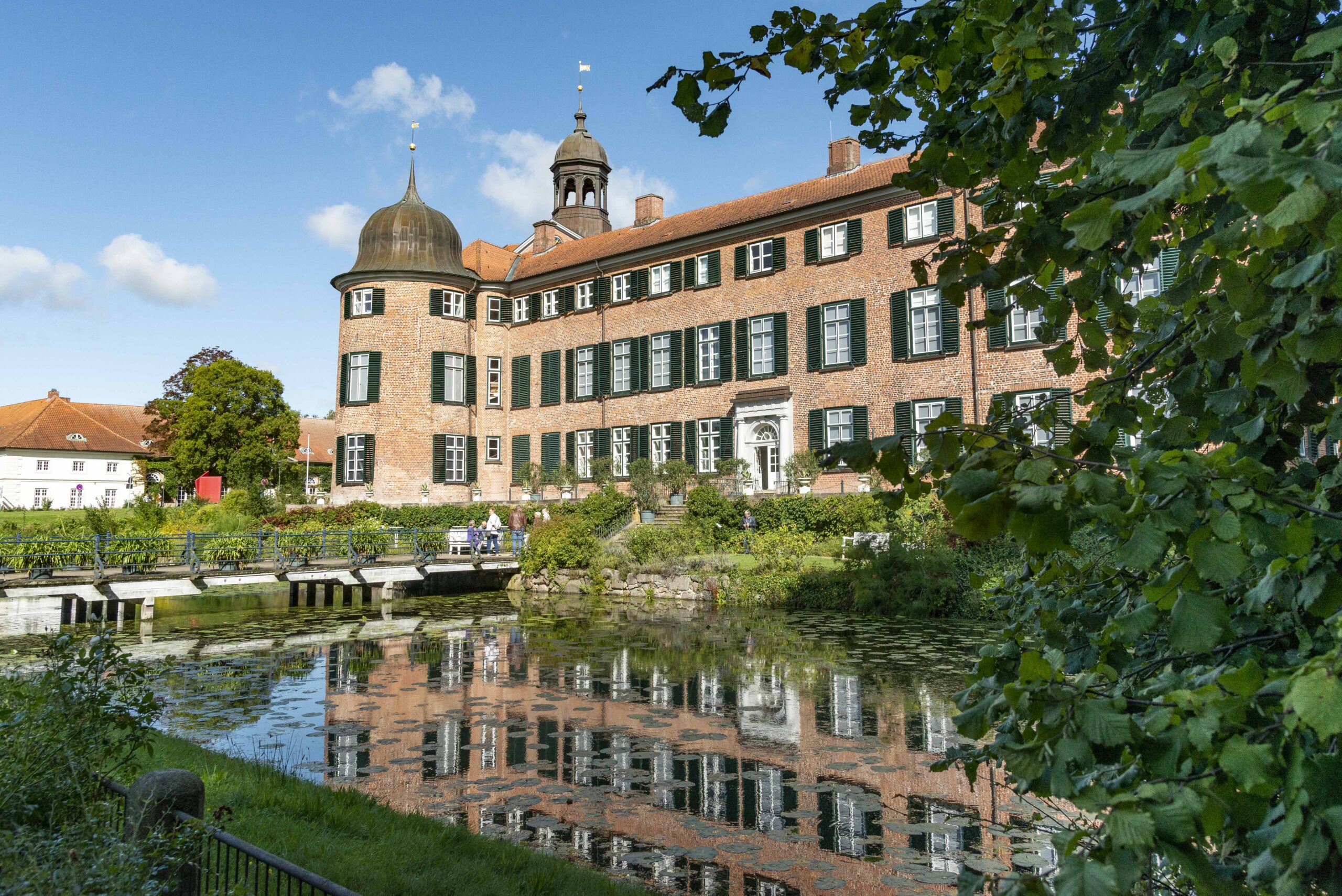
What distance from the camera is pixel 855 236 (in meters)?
24.4

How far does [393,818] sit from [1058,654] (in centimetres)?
500

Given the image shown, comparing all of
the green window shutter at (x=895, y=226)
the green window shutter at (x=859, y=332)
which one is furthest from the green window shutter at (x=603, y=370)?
the green window shutter at (x=895, y=226)

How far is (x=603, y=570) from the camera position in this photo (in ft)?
71.3

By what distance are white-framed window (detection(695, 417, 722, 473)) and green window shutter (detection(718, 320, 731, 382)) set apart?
1.32 meters

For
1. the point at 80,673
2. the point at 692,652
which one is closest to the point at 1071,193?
the point at 80,673

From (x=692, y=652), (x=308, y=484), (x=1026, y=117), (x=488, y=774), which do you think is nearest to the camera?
(x=1026, y=117)

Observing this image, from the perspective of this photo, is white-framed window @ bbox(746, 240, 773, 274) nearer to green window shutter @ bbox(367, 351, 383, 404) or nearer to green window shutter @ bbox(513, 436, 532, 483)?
green window shutter @ bbox(513, 436, 532, 483)

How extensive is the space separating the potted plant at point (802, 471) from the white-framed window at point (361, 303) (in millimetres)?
15613

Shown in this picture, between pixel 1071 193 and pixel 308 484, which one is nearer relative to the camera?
pixel 1071 193

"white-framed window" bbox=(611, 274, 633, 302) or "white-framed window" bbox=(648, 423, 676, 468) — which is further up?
"white-framed window" bbox=(611, 274, 633, 302)

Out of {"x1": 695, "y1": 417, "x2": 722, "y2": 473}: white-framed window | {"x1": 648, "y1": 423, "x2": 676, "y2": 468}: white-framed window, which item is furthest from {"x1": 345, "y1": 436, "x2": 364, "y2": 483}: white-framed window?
{"x1": 695, "y1": 417, "x2": 722, "y2": 473}: white-framed window

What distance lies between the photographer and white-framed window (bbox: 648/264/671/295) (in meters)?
28.5

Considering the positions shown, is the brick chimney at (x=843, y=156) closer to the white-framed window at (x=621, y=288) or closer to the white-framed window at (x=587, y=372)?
the white-framed window at (x=621, y=288)

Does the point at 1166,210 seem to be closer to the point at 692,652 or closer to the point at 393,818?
the point at 393,818
